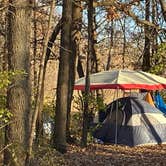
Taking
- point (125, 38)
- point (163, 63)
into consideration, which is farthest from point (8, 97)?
point (125, 38)

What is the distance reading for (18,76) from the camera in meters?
7.13

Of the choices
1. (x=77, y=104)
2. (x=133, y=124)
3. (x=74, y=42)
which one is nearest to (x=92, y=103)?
(x=77, y=104)

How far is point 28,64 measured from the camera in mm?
7297

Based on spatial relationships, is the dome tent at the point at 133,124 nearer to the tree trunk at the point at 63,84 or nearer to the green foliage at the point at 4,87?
the tree trunk at the point at 63,84

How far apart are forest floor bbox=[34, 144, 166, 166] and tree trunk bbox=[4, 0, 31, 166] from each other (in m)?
1.53

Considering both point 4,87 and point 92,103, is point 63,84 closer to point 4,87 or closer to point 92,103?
point 92,103

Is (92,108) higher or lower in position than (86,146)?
higher

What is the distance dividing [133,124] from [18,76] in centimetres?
804

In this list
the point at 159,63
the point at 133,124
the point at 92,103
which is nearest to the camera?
the point at 92,103

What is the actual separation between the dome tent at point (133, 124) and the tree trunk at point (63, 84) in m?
3.09

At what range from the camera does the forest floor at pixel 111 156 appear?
35.2ft

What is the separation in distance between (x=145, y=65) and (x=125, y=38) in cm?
366

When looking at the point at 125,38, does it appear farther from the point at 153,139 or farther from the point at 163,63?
the point at 153,139

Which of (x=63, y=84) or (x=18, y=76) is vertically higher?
(x=18, y=76)
